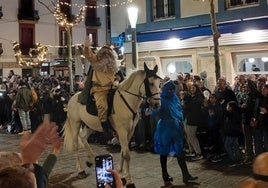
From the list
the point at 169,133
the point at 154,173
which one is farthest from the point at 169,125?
the point at 154,173

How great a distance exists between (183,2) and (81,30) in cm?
Result: 2622

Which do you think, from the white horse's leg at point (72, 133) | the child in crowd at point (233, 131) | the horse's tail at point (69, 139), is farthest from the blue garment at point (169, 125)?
the horse's tail at point (69, 139)

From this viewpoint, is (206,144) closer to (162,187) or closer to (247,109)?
(247,109)

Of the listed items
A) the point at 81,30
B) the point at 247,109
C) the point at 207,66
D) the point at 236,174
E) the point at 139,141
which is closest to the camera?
the point at 236,174

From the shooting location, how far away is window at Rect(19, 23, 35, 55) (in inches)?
1487

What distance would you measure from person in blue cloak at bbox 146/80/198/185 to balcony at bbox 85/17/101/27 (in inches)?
1410

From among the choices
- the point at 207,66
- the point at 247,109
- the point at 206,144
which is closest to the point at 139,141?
the point at 206,144

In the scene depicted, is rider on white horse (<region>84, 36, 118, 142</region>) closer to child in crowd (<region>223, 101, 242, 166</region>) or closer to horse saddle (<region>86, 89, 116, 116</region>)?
horse saddle (<region>86, 89, 116, 116</region>)

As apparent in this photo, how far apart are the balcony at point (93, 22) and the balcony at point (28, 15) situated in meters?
5.77

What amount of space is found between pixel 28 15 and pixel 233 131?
32.6 m

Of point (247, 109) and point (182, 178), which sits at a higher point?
point (247, 109)

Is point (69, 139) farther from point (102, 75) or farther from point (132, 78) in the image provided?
point (132, 78)

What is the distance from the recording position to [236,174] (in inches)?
318

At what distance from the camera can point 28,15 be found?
3822 cm
